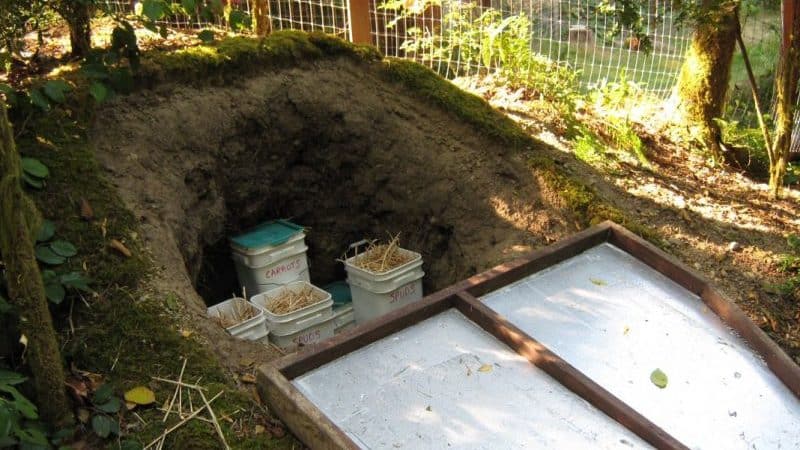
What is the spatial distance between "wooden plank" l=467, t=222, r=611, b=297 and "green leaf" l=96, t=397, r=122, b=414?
1.55 meters

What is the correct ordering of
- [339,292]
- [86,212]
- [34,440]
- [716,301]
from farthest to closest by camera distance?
[339,292], [716,301], [86,212], [34,440]

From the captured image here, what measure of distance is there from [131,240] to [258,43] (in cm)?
185

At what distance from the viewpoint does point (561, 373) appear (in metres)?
2.82

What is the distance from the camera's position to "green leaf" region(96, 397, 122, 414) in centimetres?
256

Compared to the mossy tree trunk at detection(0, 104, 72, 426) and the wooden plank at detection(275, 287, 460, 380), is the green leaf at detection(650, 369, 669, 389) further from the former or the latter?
the mossy tree trunk at detection(0, 104, 72, 426)

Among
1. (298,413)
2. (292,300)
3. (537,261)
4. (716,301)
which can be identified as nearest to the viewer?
(298,413)

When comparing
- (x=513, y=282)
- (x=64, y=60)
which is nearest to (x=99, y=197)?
(x=64, y=60)

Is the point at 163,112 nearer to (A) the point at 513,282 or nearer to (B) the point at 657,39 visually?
(A) the point at 513,282

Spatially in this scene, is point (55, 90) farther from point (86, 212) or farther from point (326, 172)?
point (326, 172)

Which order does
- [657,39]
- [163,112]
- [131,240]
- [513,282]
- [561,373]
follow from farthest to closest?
1. [657,39]
2. [163,112]
3. [513,282]
4. [131,240]
5. [561,373]

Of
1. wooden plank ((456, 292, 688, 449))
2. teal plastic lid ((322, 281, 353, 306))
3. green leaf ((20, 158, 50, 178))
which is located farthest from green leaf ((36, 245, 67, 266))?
teal plastic lid ((322, 281, 353, 306))

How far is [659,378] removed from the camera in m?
2.96

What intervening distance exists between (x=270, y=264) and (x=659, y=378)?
2.34m

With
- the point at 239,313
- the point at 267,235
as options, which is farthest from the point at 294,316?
the point at 267,235
